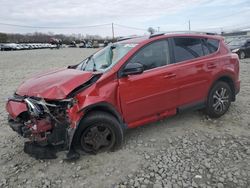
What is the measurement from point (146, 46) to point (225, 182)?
2.34 m

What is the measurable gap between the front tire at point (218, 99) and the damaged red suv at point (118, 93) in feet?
0.07

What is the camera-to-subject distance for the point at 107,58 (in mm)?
4281

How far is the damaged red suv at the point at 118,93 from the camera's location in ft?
11.1

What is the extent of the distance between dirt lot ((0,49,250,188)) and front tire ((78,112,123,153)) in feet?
0.44

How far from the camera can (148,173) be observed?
3236 mm

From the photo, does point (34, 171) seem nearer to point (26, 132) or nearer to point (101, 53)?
point (26, 132)

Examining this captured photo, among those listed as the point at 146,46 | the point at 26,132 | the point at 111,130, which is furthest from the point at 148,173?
the point at 146,46

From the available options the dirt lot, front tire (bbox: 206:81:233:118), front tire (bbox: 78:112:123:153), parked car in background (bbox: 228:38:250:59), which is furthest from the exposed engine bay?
parked car in background (bbox: 228:38:250:59)

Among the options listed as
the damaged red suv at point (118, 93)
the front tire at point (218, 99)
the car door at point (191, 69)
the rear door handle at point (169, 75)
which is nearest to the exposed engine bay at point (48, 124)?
the damaged red suv at point (118, 93)

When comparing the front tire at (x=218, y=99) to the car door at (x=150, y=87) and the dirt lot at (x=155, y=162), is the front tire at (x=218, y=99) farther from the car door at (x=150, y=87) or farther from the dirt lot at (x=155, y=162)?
the car door at (x=150, y=87)

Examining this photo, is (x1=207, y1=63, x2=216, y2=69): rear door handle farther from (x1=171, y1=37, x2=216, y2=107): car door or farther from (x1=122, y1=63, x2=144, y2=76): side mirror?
(x1=122, y1=63, x2=144, y2=76): side mirror

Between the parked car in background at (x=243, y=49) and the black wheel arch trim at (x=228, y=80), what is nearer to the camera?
the black wheel arch trim at (x=228, y=80)

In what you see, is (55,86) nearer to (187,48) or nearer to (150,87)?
(150,87)

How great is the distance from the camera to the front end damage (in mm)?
3336
